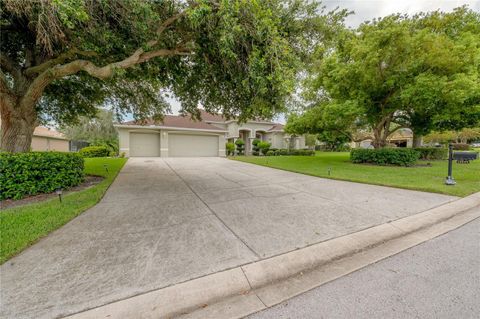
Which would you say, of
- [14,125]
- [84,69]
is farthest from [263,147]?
[14,125]

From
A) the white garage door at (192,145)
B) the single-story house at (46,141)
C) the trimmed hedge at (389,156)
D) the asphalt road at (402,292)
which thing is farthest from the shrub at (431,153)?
the single-story house at (46,141)

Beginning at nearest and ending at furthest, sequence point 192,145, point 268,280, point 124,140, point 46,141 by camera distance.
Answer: point 268,280, point 124,140, point 192,145, point 46,141

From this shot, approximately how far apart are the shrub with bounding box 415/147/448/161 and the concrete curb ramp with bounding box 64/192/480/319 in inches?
552

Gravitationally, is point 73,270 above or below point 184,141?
below

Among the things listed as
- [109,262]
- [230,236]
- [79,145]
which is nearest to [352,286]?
[230,236]

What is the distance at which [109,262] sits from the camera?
2342mm

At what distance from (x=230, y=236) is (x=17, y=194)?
17.3 ft

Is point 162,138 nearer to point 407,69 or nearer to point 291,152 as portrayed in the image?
point 291,152

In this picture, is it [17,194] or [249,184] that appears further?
[249,184]

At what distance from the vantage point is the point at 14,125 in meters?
5.46

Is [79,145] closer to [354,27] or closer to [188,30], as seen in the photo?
[188,30]

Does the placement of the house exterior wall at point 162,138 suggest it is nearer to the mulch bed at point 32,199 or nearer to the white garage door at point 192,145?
the white garage door at point 192,145

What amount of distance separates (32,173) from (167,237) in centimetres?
439

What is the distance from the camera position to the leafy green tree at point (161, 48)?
13.1ft
